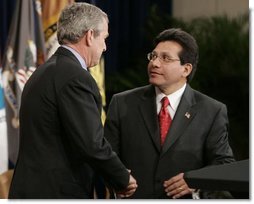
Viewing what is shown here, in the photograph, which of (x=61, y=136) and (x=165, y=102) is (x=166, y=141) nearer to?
(x=165, y=102)

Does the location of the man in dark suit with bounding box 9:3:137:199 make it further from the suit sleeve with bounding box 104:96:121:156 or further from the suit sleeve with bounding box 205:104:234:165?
the suit sleeve with bounding box 205:104:234:165

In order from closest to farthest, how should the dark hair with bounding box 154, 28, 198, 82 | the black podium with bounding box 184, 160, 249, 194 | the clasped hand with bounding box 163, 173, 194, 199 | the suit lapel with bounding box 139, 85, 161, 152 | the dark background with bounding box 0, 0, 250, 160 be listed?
the black podium with bounding box 184, 160, 249, 194
the clasped hand with bounding box 163, 173, 194, 199
the suit lapel with bounding box 139, 85, 161, 152
the dark hair with bounding box 154, 28, 198, 82
the dark background with bounding box 0, 0, 250, 160

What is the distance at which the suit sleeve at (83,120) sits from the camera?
1.76m

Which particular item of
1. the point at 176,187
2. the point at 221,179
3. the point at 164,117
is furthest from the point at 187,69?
the point at 221,179

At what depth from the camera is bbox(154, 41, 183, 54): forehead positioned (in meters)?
2.28

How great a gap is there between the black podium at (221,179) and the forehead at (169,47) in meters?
0.89

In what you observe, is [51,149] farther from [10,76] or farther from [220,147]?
[10,76]

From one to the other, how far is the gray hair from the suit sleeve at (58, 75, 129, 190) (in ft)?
0.61

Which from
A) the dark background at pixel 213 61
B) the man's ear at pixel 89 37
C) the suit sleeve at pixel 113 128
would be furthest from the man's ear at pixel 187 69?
the dark background at pixel 213 61

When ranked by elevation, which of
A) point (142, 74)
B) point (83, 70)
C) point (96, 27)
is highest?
point (96, 27)

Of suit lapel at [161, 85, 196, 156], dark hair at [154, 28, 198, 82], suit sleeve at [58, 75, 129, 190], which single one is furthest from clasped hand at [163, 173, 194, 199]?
dark hair at [154, 28, 198, 82]

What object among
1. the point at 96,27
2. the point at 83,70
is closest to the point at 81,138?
the point at 83,70

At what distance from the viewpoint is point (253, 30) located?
994 mm

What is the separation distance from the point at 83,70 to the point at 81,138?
238 millimetres
